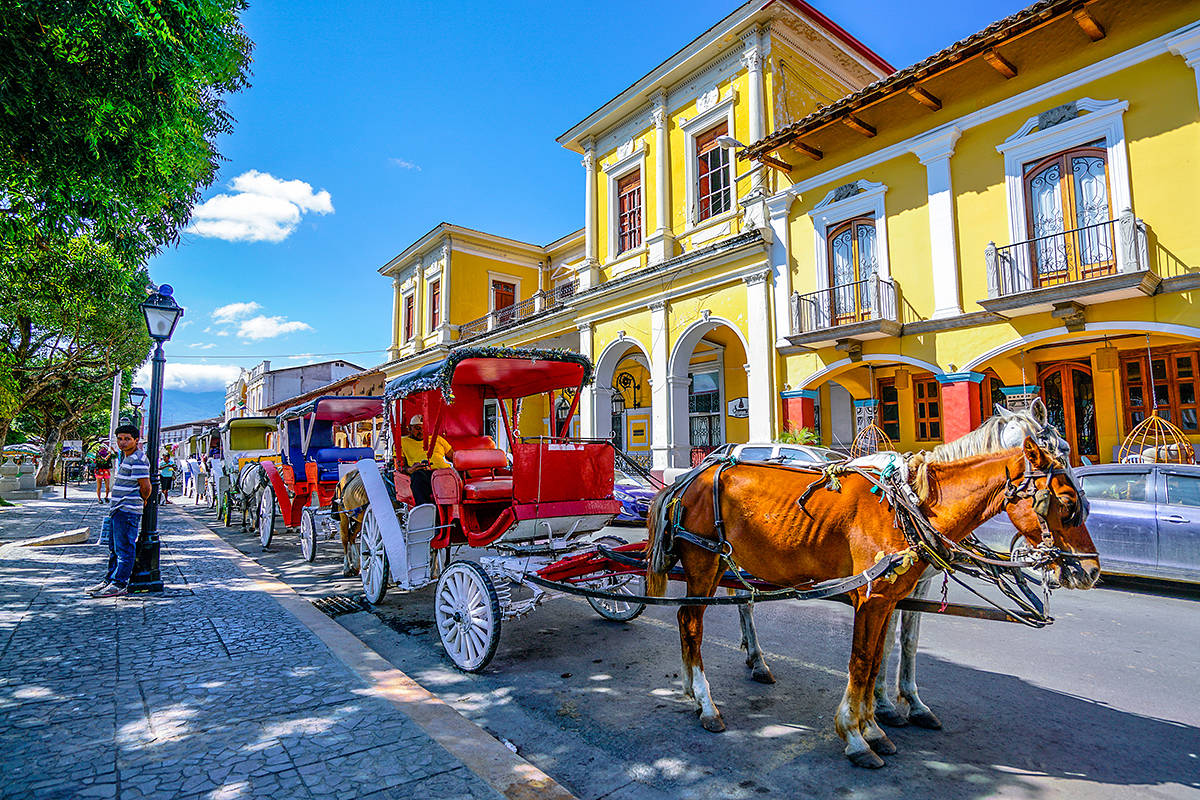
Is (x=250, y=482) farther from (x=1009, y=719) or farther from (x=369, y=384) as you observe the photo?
(x=369, y=384)

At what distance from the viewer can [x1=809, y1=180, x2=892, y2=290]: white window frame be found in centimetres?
1241

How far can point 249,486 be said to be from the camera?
12.4 meters

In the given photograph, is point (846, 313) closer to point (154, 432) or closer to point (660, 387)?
point (660, 387)

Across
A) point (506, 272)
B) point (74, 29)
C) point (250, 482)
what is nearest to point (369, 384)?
point (506, 272)

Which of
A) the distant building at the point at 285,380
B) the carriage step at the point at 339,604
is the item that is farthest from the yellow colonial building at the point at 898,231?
the distant building at the point at 285,380

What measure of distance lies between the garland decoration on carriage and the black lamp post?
302 centimetres

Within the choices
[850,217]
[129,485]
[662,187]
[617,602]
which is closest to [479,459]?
[617,602]

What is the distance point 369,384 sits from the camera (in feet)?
102

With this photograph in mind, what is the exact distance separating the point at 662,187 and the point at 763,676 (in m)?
14.4

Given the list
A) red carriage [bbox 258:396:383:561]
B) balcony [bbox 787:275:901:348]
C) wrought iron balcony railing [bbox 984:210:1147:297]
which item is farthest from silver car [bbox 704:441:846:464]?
red carriage [bbox 258:396:383:561]

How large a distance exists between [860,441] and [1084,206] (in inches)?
226

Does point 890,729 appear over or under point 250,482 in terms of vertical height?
under

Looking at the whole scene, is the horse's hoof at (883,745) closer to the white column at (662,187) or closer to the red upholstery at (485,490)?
the red upholstery at (485,490)

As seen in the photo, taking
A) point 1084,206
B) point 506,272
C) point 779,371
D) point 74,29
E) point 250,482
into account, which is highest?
point 506,272
